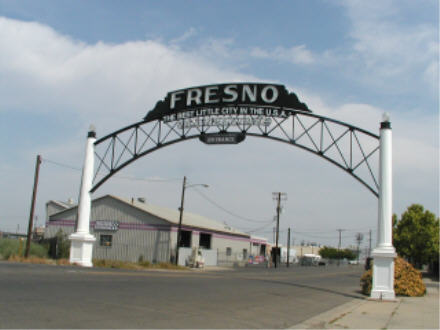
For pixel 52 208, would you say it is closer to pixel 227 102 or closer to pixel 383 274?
pixel 227 102

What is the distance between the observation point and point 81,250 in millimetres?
25203

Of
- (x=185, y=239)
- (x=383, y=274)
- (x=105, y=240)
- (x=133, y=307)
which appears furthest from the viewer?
(x=185, y=239)

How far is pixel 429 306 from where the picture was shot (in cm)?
1460

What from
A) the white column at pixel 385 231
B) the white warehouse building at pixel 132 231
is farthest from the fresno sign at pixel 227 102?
the white warehouse building at pixel 132 231

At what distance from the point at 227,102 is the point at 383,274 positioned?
11.6m

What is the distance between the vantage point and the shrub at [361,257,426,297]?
739 inches

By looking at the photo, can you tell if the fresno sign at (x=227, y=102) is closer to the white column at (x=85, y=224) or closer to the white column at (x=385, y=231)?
the white column at (x=85, y=224)

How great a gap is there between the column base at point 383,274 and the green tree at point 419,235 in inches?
1184

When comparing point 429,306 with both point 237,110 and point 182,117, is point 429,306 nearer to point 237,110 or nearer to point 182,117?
point 237,110

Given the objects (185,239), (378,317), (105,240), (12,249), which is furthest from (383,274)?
(185,239)

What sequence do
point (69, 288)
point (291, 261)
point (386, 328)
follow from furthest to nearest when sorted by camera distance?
point (291, 261), point (69, 288), point (386, 328)

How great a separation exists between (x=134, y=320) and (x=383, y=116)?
14.8 meters

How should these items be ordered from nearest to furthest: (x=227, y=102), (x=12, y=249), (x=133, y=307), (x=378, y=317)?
(x=133, y=307) < (x=378, y=317) < (x=227, y=102) < (x=12, y=249)

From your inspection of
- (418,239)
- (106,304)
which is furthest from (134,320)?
(418,239)
